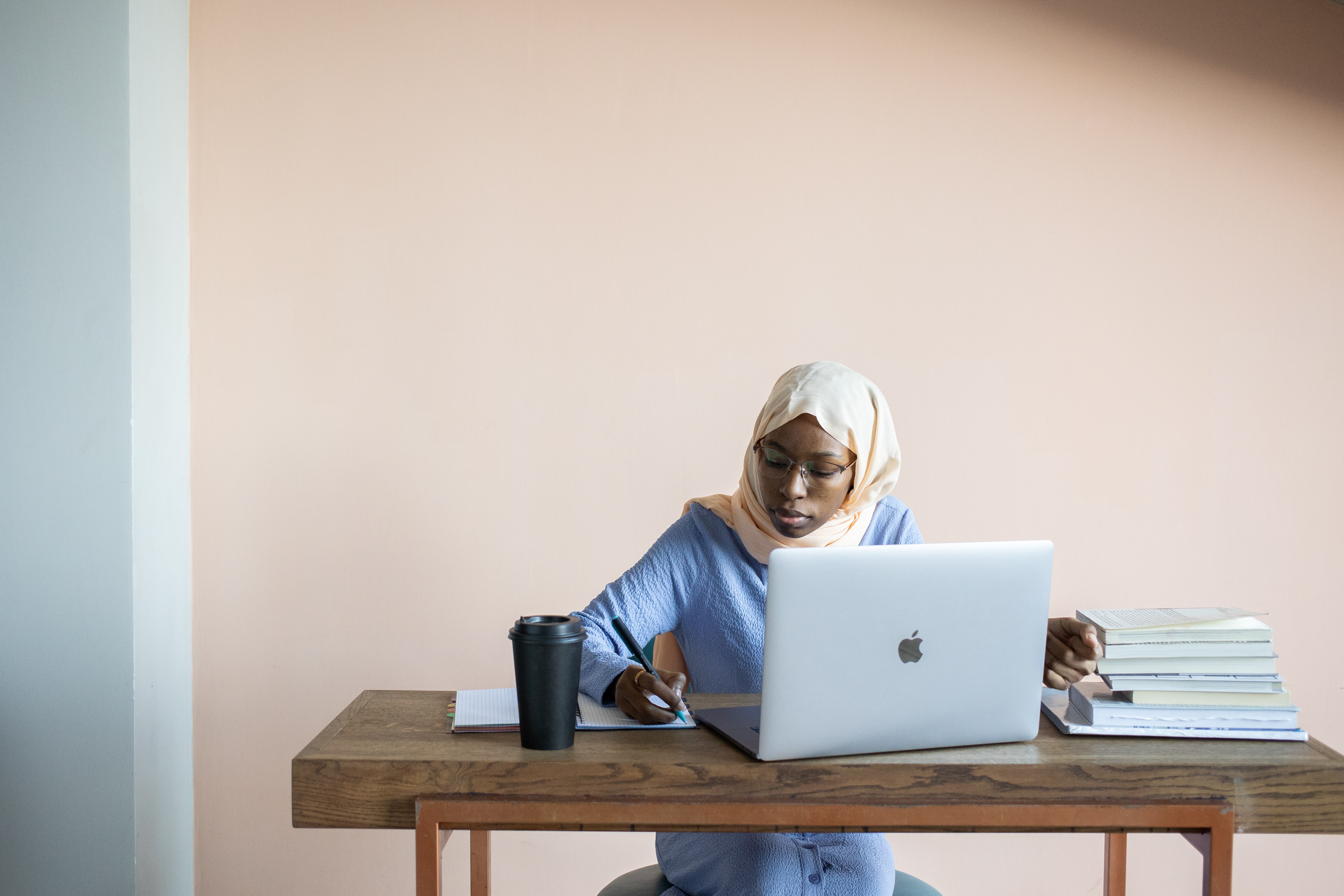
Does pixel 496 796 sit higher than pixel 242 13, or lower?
lower

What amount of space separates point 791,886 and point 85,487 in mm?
1623

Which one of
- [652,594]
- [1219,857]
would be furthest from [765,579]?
[1219,857]

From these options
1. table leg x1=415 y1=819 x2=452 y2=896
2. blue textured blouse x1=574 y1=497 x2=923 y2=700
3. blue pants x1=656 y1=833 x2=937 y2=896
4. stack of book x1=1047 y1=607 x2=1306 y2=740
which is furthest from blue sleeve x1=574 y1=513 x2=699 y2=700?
stack of book x1=1047 y1=607 x2=1306 y2=740

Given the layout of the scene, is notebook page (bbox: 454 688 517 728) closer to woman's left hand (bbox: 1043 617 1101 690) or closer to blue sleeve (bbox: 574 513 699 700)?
blue sleeve (bbox: 574 513 699 700)

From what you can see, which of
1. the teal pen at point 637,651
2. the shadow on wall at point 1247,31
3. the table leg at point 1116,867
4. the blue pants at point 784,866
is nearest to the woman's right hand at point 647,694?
the teal pen at point 637,651

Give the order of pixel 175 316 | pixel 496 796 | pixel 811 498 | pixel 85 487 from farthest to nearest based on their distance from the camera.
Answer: pixel 175 316 < pixel 85 487 < pixel 811 498 < pixel 496 796

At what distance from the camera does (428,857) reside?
1103 mm

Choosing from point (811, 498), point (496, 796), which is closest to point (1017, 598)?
point (811, 498)

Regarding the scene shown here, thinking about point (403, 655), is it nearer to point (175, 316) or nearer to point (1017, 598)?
point (175, 316)

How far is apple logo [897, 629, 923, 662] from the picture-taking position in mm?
1133

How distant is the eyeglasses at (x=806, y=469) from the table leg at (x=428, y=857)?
2.70 ft

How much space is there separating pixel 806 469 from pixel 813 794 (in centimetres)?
66

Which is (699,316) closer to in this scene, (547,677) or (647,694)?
(647,694)

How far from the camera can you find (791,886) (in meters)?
1.43
